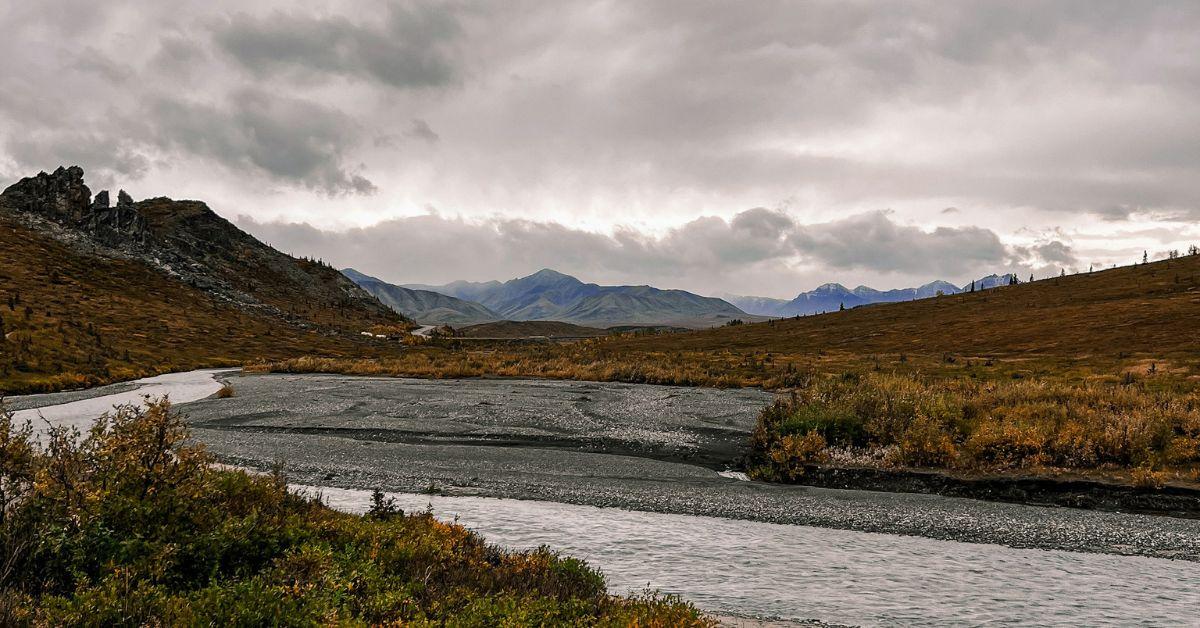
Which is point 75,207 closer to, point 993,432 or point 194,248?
point 194,248

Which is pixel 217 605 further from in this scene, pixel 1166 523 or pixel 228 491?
pixel 1166 523

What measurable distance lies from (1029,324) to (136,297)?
100544 mm

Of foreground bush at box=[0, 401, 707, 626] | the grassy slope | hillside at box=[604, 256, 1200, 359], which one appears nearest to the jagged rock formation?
the grassy slope

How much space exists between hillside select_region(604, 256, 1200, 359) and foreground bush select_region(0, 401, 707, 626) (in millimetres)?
44208

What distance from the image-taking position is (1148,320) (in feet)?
154

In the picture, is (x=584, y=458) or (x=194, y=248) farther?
(x=194, y=248)

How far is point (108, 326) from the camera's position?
53.3m

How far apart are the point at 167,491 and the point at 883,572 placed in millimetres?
10935

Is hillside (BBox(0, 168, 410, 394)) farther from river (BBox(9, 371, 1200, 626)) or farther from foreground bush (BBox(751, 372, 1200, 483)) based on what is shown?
foreground bush (BBox(751, 372, 1200, 483))

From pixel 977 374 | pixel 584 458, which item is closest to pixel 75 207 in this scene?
pixel 584 458

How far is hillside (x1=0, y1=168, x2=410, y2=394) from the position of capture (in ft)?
132

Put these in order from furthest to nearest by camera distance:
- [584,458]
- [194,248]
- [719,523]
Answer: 1. [194,248]
2. [584,458]
3. [719,523]

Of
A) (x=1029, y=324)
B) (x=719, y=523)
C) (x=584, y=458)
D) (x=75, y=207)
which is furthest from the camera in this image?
(x=75, y=207)

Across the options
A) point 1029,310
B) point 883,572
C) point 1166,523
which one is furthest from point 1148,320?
point 883,572
